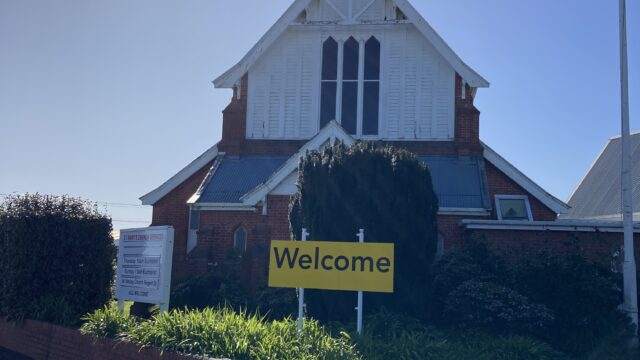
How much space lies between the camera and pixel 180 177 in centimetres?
2109

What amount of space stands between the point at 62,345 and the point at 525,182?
13008mm

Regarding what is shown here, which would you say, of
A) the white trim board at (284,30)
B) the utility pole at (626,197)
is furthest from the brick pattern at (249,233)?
the utility pole at (626,197)

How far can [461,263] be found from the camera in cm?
1364

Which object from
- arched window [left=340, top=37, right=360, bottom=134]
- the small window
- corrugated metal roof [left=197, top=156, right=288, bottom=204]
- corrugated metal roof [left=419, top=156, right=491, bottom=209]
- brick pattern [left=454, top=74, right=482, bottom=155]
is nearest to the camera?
corrugated metal roof [left=419, top=156, right=491, bottom=209]

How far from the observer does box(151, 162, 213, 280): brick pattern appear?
20.6 m

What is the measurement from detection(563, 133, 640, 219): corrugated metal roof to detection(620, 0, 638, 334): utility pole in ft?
60.7

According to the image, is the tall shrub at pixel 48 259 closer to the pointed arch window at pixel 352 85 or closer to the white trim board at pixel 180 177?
the white trim board at pixel 180 177

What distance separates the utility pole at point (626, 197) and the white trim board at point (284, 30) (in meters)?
6.35

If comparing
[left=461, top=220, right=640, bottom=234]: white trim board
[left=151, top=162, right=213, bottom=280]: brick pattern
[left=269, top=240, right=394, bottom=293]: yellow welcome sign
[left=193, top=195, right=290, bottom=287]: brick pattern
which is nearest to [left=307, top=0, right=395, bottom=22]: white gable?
[left=151, top=162, right=213, bottom=280]: brick pattern

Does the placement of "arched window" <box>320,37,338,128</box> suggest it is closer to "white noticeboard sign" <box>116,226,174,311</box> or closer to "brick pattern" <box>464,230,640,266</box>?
"brick pattern" <box>464,230,640,266</box>

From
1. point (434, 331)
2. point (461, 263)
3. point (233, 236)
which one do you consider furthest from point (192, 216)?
point (434, 331)

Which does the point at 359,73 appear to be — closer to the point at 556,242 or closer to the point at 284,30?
the point at 284,30

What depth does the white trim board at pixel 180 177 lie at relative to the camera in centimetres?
2084

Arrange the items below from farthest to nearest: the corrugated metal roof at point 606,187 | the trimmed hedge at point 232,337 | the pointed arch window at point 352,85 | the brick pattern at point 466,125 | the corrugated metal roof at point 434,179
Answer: the corrugated metal roof at point 606,187 < the pointed arch window at point 352,85 < the brick pattern at point 466,125 < the corrugated metal roof at point 434,179 < the trimmed hedge at point 232,337
